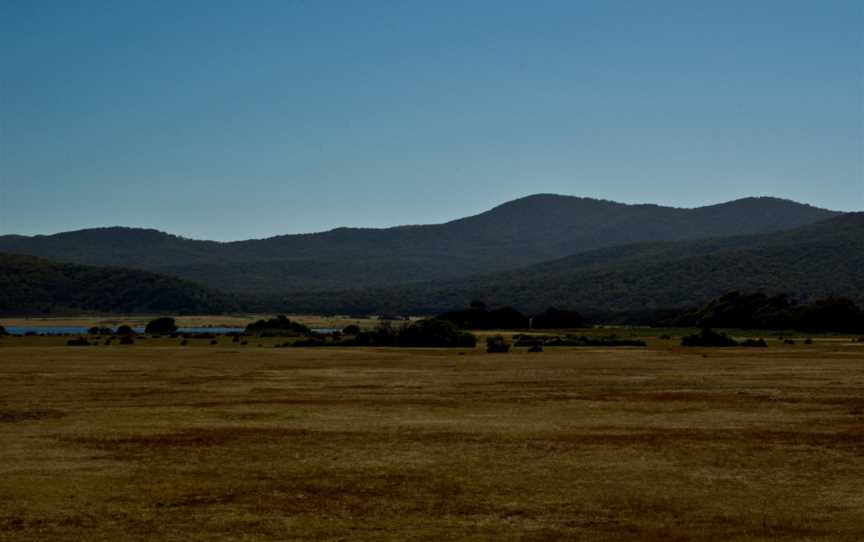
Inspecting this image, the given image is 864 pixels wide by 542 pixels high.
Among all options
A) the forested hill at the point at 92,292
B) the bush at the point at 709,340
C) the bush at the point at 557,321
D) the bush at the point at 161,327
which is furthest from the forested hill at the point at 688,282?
the bush at the point at 709,340

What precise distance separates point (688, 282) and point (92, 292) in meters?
84.8

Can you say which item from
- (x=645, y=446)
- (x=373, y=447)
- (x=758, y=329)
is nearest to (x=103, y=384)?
(x=373, y=447)

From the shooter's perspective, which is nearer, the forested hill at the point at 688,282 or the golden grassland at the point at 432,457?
the golden grassland at the point at 432,457

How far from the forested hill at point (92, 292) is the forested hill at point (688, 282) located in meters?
19.1

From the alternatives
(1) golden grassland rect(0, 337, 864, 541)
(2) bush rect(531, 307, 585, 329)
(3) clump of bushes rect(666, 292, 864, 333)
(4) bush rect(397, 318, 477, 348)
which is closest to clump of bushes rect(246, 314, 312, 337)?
(4) bush rect(397, 318, 477, 348)

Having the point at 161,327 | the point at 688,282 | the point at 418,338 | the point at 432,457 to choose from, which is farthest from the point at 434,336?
the point at 688,282

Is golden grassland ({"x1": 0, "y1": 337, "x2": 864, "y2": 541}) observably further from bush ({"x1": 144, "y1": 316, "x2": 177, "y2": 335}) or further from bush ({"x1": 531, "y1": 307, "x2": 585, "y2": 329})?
bush ({"x1": 531, "y1": 307, "x2": 585, "y2": 329})

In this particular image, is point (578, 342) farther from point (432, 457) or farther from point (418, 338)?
point (432, 457)

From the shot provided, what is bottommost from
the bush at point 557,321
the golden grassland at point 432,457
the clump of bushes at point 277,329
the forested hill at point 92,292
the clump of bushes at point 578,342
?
the golden grassland at point 432,457

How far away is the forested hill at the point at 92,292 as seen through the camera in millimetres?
Answer: 166875

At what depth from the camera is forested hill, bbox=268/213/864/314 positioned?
511 ft

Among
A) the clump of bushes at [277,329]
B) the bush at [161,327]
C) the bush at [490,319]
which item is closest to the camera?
the clump of bushes at [277,329]

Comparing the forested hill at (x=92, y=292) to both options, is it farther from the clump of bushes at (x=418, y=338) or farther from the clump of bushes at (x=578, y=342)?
the clump of bushes at (x=578, y=342)

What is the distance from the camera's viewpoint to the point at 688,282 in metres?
169
